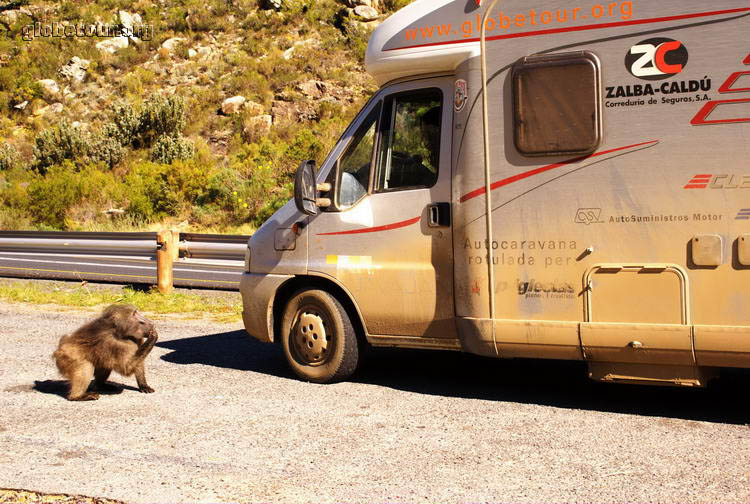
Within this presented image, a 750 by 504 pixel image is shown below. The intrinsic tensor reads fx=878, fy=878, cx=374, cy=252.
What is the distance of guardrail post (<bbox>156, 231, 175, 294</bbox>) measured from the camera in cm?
1267

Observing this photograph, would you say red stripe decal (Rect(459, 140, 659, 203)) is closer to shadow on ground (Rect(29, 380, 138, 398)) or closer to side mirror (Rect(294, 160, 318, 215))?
side mirror (Rect(294, 160, 318, 215))

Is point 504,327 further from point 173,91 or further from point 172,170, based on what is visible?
point 173,91

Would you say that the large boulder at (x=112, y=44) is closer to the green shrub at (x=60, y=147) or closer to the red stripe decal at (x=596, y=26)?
the green shrub at (x=60, y=147)

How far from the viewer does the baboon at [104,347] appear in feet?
22.3

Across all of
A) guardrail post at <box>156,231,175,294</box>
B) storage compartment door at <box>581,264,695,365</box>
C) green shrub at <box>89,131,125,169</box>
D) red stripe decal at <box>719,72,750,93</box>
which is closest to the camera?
red stripe decal at <box>719,72,750,93</box>

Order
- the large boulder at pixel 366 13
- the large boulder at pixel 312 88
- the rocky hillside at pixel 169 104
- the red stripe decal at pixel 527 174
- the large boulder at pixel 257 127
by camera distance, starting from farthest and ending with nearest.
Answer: the large boulder at pixel 366 13 → the large boulder at pixel 312 88 → the large boulder at pixel 257 127 → the rocky hillside at pixel 169 104 → the red stripe decal at pixel 527 174

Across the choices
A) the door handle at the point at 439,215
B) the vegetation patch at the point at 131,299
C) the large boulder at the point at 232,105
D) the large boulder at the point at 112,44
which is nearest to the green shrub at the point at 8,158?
the large boulder at the point at 232,105

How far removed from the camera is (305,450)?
5531 mm

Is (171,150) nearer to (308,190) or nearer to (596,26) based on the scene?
(308,190)

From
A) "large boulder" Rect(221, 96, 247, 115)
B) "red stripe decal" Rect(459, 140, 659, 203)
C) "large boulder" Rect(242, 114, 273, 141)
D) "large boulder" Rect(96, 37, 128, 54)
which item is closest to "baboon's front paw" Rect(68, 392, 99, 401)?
"red stripe decal" Rect(459, 140, 659, 203)

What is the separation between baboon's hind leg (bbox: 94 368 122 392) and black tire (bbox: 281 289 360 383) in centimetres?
148

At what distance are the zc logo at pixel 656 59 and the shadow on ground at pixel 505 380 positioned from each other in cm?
243

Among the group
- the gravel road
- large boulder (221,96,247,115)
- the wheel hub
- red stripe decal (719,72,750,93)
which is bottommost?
the gravel road

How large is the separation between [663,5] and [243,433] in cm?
405
